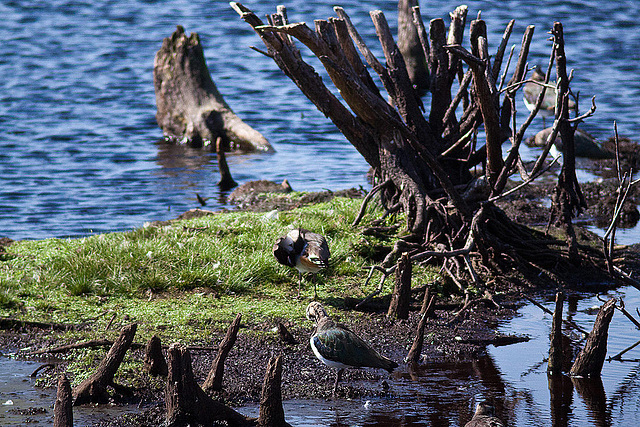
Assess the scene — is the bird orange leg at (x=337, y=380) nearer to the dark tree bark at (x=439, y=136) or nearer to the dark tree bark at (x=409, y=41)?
the dark tree bark at (x=439, y=136)

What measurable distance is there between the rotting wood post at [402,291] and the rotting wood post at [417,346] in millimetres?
711

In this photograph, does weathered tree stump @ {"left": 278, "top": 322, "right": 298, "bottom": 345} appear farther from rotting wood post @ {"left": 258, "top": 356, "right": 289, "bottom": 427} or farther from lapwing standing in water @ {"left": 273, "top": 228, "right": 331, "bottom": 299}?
Result: rotting wood post @ {"left": 258, "top": 356, "right": 289, "bottom": 427}

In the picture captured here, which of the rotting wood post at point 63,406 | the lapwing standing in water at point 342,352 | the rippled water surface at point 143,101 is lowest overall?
the rippled water surface at point 143,101

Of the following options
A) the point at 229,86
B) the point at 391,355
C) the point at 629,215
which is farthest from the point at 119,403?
the point at 229,86

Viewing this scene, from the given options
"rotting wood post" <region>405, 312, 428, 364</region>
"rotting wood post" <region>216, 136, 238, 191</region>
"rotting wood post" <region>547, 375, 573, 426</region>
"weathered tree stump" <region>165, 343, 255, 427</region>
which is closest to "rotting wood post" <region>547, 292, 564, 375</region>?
"rotting wood post" <region>547, 375, 573, 426</region>

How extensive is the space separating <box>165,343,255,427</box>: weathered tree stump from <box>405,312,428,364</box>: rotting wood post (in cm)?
176

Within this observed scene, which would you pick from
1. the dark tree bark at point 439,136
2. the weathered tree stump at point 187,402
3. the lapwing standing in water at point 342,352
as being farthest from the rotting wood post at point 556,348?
the weathered tree stump at point 187,402

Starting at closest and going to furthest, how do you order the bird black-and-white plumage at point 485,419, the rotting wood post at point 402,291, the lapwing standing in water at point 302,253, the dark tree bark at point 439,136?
1. the bird black-and-white plumage at point 485,419
2. the rotting wood post at point 402,291
3. the lapwing standing in water at point 302,253
4. the dark tree bark at point 439,136

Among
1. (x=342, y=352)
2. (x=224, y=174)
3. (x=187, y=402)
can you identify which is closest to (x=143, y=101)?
(x=224, y=174)

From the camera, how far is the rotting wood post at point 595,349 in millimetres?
5902

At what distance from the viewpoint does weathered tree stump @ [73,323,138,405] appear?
564 cm

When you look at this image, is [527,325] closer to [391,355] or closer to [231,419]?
[391,355]

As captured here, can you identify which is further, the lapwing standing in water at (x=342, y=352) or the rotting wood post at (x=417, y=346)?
the rotting wood post at (x=417, y=346)

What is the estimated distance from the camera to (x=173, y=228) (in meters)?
9.62
